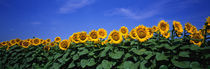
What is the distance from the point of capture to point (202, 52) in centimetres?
292

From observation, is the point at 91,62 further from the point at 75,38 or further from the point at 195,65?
the point at 195,65

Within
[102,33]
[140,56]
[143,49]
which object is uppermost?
[102,33]

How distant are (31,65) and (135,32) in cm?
640

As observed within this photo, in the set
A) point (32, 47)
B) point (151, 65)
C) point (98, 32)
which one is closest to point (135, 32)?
point (151, 65)

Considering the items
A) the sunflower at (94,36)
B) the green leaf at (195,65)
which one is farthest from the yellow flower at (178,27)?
the sunflower at (94,36)

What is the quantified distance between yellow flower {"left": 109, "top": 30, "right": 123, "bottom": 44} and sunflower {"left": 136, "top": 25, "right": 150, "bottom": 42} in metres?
0.56

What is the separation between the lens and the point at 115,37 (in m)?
4.25

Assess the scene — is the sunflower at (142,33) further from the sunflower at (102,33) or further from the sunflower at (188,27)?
the sunflower at (102,33)

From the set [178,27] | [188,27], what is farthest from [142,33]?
[188,27]

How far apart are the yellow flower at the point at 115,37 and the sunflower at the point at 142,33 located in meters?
0.56

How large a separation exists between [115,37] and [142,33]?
84 centimetres

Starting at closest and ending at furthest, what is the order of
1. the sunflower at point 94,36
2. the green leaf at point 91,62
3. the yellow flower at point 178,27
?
the yellow flower at point 178,27 → the green leaf at point 91,62 → the sunflower at point 94,36

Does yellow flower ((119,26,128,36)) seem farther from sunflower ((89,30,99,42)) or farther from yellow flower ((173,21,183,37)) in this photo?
yellow flower ((173,21,183,37))

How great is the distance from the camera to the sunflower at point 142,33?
377 cm
